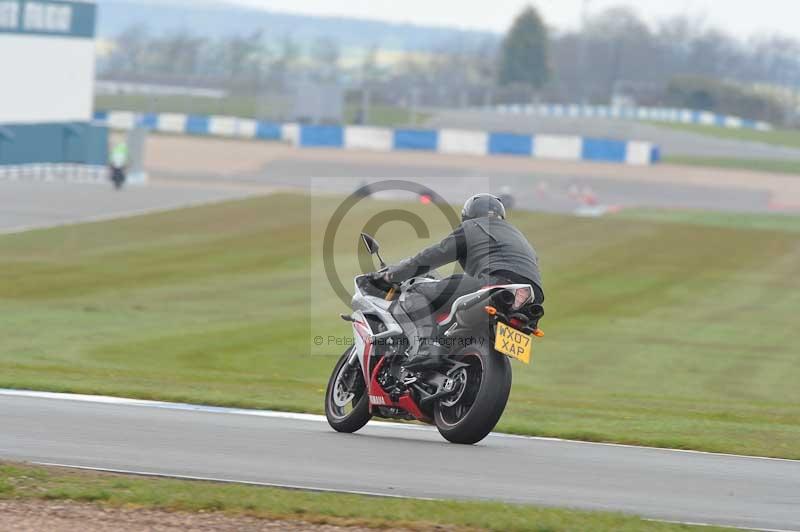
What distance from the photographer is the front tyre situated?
9125 mm

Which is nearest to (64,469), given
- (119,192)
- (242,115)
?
(119,192)

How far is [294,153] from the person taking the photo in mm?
67062

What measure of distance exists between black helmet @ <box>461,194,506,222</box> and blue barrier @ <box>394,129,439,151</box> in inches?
2412

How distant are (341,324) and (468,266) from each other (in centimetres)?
1165

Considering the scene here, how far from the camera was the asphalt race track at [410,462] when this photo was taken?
790cm

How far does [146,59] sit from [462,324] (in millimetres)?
152672

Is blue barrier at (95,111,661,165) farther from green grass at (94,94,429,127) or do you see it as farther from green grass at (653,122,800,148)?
green grass at (653,122,800,148)

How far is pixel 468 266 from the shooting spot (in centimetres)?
953

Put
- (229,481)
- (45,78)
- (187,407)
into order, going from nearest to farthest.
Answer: (229,481) < (187,407) < (45,78)

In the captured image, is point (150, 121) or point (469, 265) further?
point (150, 121)

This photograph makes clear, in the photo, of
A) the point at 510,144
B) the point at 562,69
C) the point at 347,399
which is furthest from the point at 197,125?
the point at 562,69

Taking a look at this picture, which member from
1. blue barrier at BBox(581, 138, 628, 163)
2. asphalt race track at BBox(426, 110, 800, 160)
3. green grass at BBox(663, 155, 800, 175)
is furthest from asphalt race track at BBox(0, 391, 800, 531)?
asphalt race track at BBox(426, 110, 800, 160)

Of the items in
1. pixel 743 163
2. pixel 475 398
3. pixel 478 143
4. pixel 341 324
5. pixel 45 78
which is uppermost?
pixel 45 78

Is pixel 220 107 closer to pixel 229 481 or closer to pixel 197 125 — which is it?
pixel 197 125
